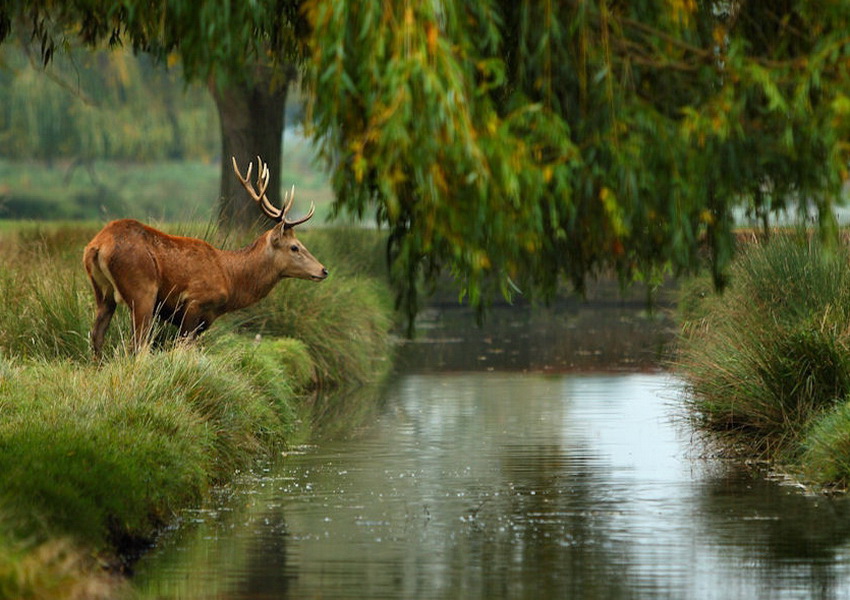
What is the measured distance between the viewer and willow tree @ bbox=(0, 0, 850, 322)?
9875mm

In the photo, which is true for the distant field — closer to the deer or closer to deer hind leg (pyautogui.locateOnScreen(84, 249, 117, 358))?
the deer

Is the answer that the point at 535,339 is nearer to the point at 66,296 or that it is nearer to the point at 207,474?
the point at 66,296

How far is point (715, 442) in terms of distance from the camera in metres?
19.0

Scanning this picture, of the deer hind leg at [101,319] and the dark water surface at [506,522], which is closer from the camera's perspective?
the dark water surface at [506,522]

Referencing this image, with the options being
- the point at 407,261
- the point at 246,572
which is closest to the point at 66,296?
the point at 246,572

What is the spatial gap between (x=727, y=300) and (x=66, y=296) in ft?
23.1

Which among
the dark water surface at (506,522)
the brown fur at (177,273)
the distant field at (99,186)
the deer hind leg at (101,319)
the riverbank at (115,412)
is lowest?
the dark water surface at (506,522)

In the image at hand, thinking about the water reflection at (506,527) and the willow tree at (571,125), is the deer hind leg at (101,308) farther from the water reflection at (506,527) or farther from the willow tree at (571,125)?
the willow tree at (571,125)

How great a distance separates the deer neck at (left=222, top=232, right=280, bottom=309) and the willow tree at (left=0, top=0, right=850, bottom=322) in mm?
8311

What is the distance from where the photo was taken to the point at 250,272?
20.0 metres

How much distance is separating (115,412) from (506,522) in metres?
3.34

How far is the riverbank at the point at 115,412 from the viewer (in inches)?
480

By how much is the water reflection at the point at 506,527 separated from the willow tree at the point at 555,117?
1929 millimetres

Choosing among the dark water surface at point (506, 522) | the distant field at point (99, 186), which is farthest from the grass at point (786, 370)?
the distant field at point (99, 186)
